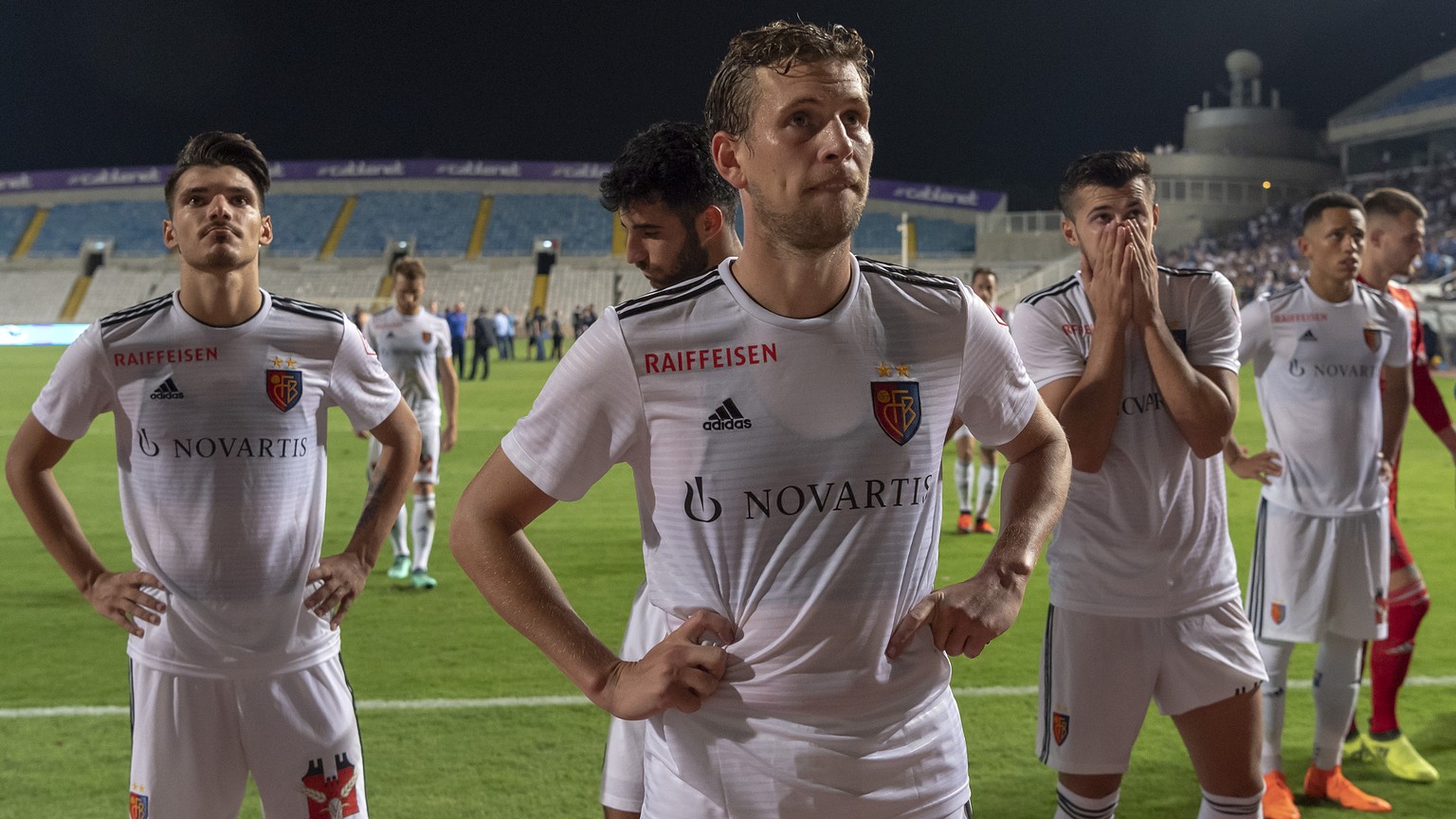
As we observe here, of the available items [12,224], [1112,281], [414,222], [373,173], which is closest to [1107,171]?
[1112,281]

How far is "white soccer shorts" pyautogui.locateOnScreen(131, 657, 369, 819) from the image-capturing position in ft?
9.87

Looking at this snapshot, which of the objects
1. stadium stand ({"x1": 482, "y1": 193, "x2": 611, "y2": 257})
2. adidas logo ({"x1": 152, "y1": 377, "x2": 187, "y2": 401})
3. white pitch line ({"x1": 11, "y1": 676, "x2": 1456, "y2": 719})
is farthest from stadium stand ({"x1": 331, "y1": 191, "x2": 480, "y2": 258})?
adidas logo ({"x1": 152, "y1": 377, "x2": 187, "y2": 401})

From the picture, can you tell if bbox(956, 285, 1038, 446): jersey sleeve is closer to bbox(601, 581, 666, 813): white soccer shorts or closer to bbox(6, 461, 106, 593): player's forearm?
bbox(601, 581, 666, 813): white soccer shorts

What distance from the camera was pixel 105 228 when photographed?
66.2m

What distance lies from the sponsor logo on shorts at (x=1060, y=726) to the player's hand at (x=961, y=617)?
1734 millimetres

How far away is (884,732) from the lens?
194cm

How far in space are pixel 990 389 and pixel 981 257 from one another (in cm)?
5834

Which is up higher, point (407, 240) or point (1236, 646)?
point (407, 240)

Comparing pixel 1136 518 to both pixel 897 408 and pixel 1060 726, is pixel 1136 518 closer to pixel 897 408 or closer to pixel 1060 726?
pixel 1060 726

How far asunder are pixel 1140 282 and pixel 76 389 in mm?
2927

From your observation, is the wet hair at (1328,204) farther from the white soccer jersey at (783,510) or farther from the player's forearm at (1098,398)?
the white soccer jersey at (783,510)

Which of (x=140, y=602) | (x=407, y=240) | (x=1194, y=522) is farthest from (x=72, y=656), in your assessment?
(x=407, y=240)

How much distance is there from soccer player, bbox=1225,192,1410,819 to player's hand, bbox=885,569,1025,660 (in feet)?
10.5

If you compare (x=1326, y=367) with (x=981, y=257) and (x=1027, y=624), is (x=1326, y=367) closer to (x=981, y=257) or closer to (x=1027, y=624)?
(x=1027, y=624)
